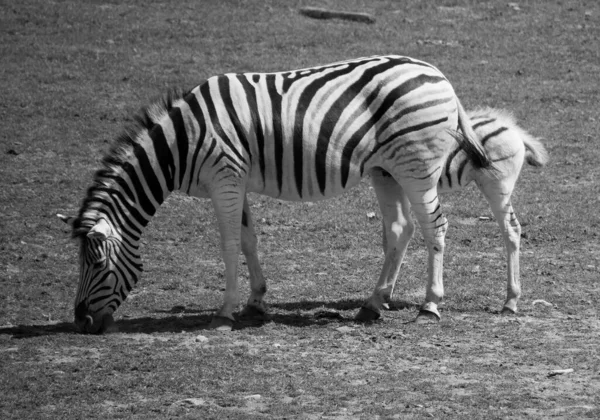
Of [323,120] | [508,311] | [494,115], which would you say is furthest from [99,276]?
[494,115]

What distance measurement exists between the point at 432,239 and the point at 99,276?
3313mm

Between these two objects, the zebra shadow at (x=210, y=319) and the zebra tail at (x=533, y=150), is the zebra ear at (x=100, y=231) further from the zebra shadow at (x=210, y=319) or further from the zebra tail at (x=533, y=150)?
the zebra tail at (x=533, y=150)

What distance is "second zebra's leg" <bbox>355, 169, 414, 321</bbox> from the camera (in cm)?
1121

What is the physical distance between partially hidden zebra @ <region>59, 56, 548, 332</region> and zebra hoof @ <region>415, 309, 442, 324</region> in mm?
14

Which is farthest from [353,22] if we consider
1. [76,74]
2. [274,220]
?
[274,220]

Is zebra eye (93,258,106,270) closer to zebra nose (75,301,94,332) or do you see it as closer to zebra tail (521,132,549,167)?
zebra nose (75,301,94,332)

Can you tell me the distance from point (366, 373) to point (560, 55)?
13.8 m

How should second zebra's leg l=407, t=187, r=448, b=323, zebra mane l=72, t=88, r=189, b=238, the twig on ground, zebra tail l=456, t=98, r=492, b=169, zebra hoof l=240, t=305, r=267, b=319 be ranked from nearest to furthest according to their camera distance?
zebra mane l=72, t=88, r=189, b=238 → second zebra's leg l=407, t=187, r=448, b=323 → zebra tail l=456, t=98, r=492, b=169 → zebra hoof l=240, t=305, r=267, b=319 → the twig on ground

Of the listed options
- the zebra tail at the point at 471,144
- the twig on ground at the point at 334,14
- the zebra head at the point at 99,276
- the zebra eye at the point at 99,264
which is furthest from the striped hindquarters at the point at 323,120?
the twig on ground at the point at 334,14

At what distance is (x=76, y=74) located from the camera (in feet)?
64.8

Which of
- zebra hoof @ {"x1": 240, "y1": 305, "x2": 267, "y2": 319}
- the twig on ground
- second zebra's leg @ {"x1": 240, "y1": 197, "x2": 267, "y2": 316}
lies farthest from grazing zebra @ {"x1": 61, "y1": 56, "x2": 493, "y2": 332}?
the twig on ground

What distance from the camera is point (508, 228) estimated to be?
11.2 m

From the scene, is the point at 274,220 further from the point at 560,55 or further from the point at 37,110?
the point at 560,55

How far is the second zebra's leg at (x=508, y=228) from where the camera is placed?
11031 mm
